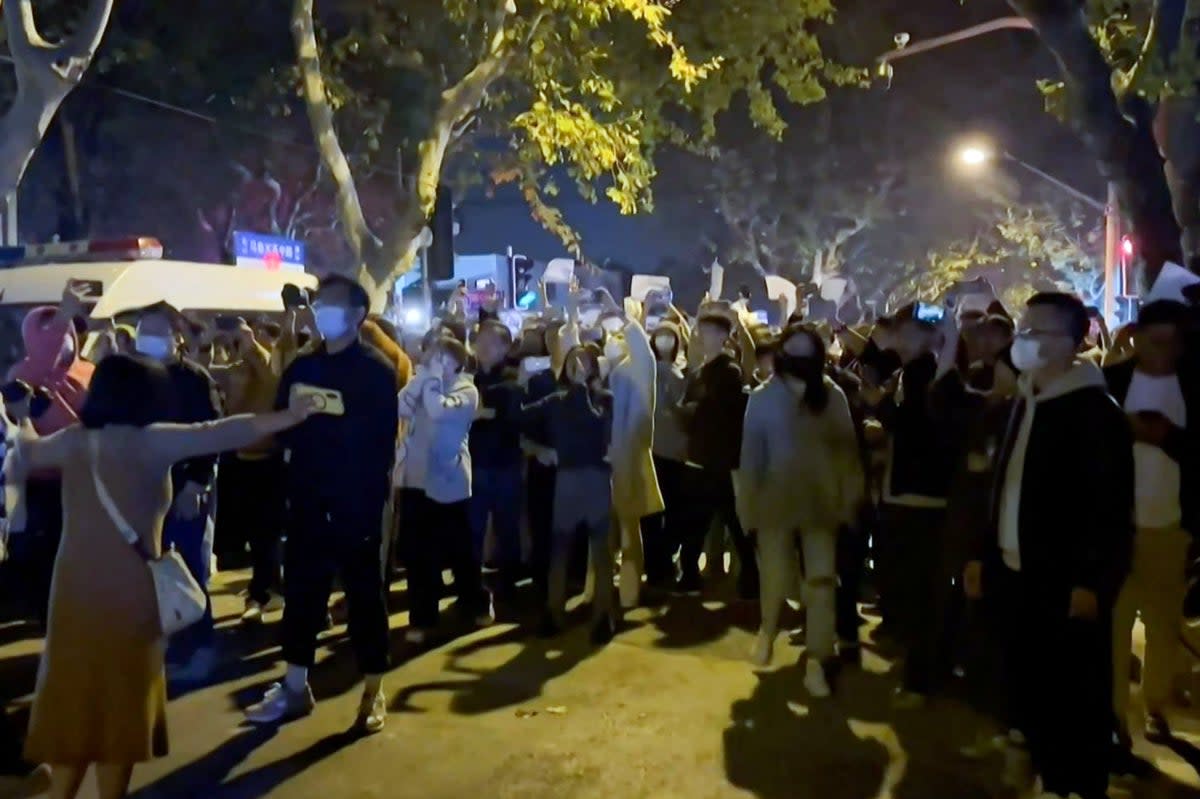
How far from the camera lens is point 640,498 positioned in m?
8.52

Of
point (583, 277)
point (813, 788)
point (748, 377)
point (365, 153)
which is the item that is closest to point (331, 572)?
point (813, 788)

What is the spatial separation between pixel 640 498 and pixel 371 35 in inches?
494

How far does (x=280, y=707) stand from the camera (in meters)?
6.29

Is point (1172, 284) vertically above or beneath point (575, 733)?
above

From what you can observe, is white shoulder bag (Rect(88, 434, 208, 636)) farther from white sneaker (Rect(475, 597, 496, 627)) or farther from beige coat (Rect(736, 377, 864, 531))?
white sneaker (Rect(475, 597, 496, 627))

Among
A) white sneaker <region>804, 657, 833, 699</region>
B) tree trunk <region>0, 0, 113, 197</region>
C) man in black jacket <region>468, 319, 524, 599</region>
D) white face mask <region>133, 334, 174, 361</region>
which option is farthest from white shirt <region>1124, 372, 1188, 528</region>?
tree trunk <region>0, 0, 113, 197</region>

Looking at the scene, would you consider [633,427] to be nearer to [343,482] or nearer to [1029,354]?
[343,482]

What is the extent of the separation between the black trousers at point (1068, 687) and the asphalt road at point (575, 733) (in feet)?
1.95

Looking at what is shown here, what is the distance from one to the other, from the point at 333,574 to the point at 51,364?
7.23 feet

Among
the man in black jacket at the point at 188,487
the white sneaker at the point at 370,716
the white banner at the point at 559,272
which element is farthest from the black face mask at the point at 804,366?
the white banner at the point at 559,272

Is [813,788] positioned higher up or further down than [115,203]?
further down

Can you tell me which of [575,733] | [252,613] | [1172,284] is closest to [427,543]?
[252,613]

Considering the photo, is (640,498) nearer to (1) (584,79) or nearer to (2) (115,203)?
(1) (584,79)

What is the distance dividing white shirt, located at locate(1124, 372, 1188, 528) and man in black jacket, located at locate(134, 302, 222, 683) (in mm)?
4711
